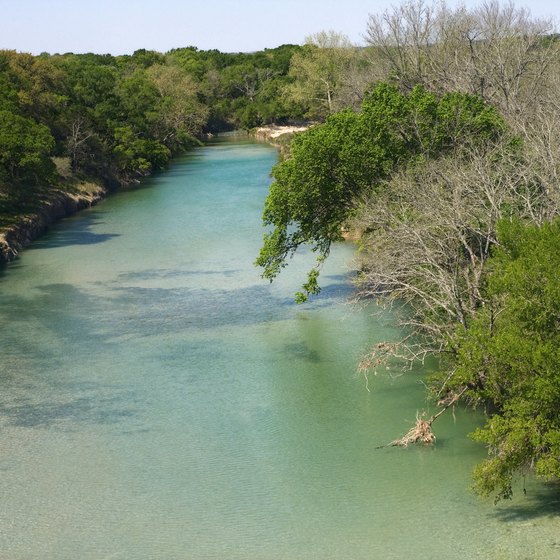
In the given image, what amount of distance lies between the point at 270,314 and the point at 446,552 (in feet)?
54.4

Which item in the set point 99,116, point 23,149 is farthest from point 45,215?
point 99,116

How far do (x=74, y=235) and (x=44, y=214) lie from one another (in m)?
3.65

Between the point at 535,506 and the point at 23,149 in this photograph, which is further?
the point at 23,149

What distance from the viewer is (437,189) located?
26.2m

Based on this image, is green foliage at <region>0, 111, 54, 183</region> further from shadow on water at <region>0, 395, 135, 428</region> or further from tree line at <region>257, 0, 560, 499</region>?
shadow on water at <region>0, 395, 135, 428</region>

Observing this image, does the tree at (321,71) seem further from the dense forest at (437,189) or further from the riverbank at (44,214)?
the riverbank at (44,214)

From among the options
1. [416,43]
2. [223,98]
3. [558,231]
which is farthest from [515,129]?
[223,98]

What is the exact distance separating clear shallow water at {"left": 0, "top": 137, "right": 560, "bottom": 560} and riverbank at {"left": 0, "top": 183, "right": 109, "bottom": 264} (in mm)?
5189

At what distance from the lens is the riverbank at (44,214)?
149 feet

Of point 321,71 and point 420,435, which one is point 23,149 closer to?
point 420,435

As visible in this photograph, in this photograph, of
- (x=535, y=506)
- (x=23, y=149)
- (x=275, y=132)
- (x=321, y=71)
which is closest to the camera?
(x=535, y=506)

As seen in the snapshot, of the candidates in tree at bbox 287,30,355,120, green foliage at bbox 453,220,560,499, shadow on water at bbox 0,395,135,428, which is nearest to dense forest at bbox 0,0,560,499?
green foliage at bbox 453,220,560,499

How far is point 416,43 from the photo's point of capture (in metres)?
58.8

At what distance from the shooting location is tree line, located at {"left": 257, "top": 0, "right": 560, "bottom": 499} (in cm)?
1736
